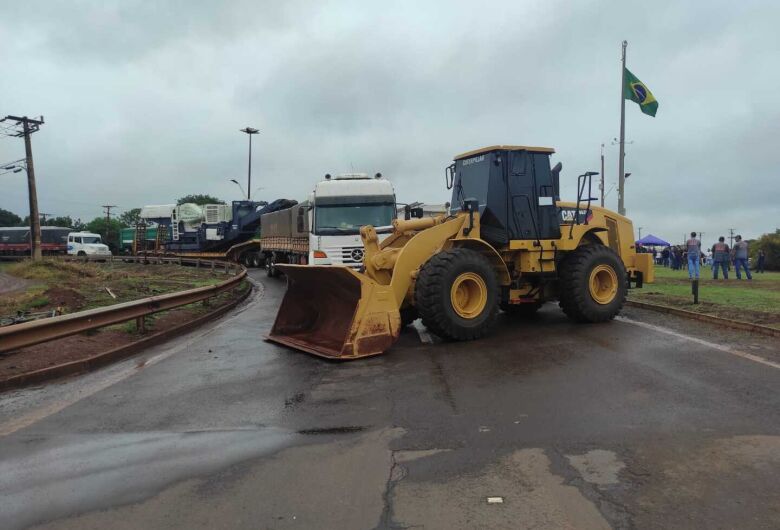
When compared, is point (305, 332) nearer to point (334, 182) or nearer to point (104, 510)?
point (104, 510)

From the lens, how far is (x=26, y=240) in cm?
5944

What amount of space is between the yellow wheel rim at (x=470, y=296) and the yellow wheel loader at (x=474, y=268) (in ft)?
0.05

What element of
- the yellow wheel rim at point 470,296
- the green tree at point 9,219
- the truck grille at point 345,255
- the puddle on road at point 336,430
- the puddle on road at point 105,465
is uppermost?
the green tree at point 9,219

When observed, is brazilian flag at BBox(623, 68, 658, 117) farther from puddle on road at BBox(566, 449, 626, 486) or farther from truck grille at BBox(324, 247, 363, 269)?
puddle on road at BBox(566, 449, 626, 486)

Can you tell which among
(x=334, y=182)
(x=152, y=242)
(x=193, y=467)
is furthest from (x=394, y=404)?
(x=152, y=242)

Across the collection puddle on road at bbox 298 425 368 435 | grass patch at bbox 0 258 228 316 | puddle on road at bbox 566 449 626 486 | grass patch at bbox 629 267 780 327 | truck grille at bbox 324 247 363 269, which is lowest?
puddle on road at bbox 298 425 368 435

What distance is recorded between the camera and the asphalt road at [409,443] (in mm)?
3426

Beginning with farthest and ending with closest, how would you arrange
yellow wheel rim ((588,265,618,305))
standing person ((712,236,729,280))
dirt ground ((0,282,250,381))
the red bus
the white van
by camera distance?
the red bus < the white van < standing person ((712,236,729,280)) < yellow wheel rim ((588,265,618,305)) < dirt ground ((0,282,250,381))

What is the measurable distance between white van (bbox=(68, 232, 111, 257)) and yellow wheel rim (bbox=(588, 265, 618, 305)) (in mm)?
45931

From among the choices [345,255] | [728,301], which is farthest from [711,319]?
[345,255]

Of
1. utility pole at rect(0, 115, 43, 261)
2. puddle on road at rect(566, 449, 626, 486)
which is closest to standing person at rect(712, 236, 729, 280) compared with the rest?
puddle on road at rect(566, 449, 626, 486)

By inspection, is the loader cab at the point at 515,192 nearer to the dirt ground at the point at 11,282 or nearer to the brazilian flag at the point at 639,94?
the brazilian flag at the point at 639,94

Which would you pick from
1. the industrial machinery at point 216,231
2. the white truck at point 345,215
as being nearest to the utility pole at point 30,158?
the industrial machinery at point 216,231

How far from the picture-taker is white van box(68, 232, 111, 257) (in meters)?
48.1
